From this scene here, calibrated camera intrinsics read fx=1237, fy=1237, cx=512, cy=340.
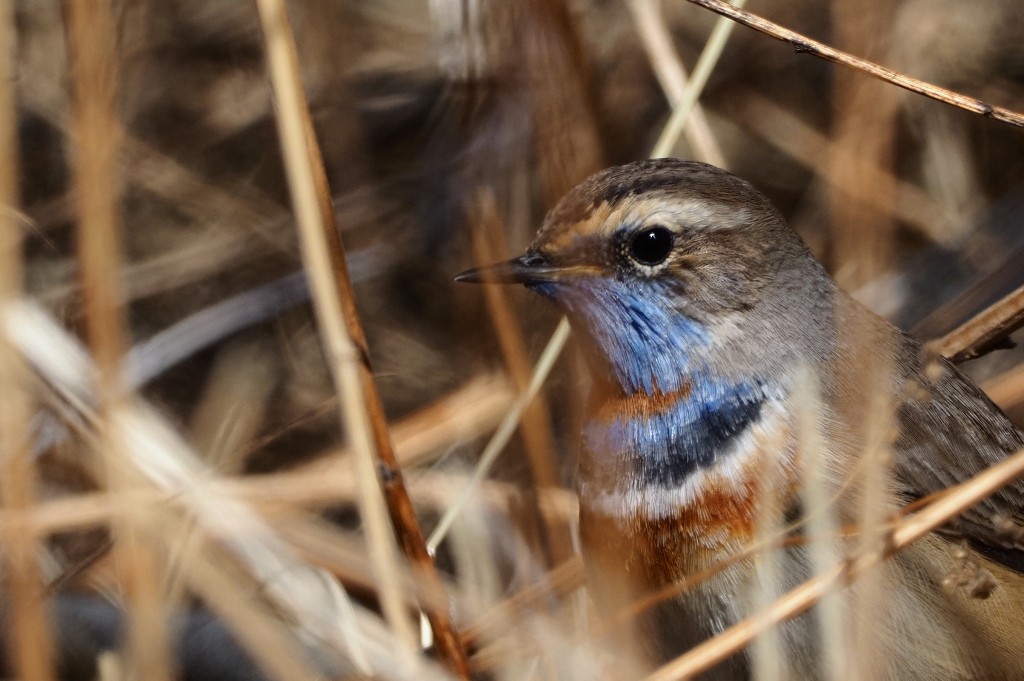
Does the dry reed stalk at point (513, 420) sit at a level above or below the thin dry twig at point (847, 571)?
above

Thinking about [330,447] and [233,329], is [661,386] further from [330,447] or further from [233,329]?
[233,329]

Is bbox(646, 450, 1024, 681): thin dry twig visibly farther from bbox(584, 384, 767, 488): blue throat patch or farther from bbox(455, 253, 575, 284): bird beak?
bbox(455, 253, 575, 284): bird beak

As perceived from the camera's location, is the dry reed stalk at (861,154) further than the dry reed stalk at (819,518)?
Yes

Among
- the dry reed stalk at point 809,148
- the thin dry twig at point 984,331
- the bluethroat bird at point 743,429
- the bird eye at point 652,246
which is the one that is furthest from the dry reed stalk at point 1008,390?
the bird eye at point 652,246

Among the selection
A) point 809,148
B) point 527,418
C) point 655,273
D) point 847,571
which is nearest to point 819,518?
point 847,571

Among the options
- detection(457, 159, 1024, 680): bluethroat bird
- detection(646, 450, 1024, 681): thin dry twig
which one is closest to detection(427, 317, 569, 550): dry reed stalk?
detection(457, 159, 1024, 680): bluethroat bird

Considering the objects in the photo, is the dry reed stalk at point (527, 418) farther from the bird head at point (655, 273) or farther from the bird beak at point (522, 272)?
the bird head at point (655, 273)
